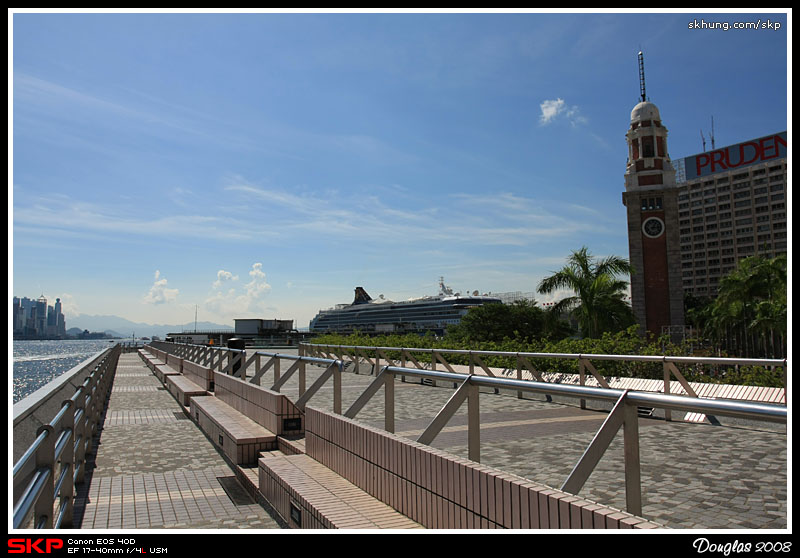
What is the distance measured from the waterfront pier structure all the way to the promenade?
20mm

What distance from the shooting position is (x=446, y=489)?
3.32m

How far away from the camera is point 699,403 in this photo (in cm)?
228

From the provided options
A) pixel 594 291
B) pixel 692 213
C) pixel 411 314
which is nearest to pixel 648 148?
pixel 594 291

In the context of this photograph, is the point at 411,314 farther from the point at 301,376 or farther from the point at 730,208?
the point at 301,376

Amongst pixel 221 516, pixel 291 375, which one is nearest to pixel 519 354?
pixel 291 375

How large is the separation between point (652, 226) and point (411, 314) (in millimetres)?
49312

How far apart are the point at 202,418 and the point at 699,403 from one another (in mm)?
8285

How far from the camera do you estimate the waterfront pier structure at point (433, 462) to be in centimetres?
277

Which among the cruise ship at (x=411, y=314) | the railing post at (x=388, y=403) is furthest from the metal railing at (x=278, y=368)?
the cruise ship at (x=411, y=314)

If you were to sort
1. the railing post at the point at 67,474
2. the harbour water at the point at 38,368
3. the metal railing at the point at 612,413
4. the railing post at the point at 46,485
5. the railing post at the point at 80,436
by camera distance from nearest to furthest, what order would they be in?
1. the metal railing at the point at 612,413
2. the railing post at the point at 46,485
3. the railing post at the point at 67,474
4. the railing post at the point at 80,436
5. the harbour water at the point at 38,368

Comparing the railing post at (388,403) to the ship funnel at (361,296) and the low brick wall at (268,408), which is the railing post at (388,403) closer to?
the low brick wall at (268,408)

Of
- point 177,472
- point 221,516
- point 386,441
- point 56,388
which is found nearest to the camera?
point 386,441

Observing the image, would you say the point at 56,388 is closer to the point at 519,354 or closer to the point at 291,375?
the point at 291,375

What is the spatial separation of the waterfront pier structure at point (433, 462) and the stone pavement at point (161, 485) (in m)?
0.03
